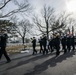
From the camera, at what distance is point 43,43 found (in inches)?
966

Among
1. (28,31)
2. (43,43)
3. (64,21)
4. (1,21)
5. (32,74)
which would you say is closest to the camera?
(32,74)

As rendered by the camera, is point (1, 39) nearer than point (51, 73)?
No

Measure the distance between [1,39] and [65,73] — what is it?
259 inches

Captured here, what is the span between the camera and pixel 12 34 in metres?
66.1

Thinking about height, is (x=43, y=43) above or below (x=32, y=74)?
above

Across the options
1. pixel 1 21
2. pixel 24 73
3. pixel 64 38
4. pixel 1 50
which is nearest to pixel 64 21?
pixel 1 21

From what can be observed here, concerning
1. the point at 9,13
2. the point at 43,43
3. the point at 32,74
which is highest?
the point at 9,13

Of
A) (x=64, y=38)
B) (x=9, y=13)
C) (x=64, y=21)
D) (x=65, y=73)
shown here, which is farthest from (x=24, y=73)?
(x=64, y=21)

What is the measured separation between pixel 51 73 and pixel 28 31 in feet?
216

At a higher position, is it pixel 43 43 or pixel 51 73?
pixel 43 43

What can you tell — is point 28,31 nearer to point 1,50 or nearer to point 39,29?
point 39,29

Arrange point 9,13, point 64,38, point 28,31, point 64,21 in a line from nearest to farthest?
1. point 64,38
2. point 9,13
3. point 64,21
4. point 28,31

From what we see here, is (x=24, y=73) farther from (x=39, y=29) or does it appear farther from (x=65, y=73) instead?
(x=39, y=29)

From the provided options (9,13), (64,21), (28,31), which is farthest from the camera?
(28,31)
